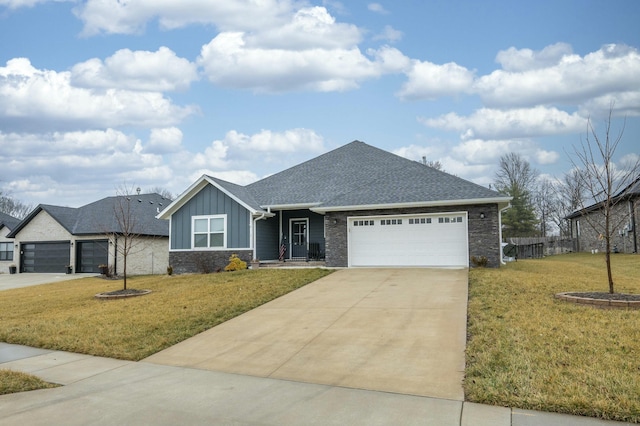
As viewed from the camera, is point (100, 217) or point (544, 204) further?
point (544, 204)

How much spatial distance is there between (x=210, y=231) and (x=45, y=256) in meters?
15.3

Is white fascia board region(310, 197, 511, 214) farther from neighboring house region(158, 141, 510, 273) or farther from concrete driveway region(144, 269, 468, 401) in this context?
concrete driveway region(144, 269, 468, 401)

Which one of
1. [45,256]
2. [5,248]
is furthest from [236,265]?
[5,248]

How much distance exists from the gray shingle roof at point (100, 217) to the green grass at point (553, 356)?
23861 millimetres

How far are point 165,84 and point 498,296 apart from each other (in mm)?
15716

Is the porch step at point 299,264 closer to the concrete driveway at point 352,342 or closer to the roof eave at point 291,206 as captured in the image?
the roof eave at point 291,206

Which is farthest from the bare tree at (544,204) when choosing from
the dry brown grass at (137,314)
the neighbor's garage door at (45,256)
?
the neighbor's garage door at (45,256)

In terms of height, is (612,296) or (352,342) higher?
(612,296)

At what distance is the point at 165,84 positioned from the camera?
62.8 feet

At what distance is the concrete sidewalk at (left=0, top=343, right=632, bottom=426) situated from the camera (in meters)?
4.75

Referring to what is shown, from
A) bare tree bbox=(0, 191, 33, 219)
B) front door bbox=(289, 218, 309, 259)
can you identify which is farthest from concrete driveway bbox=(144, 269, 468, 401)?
bare tree bbox=(0, 191, 33, 219)

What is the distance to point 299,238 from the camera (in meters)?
21.3

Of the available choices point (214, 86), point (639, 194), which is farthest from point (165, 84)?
point (639, 194)

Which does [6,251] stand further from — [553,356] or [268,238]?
[553,356]
